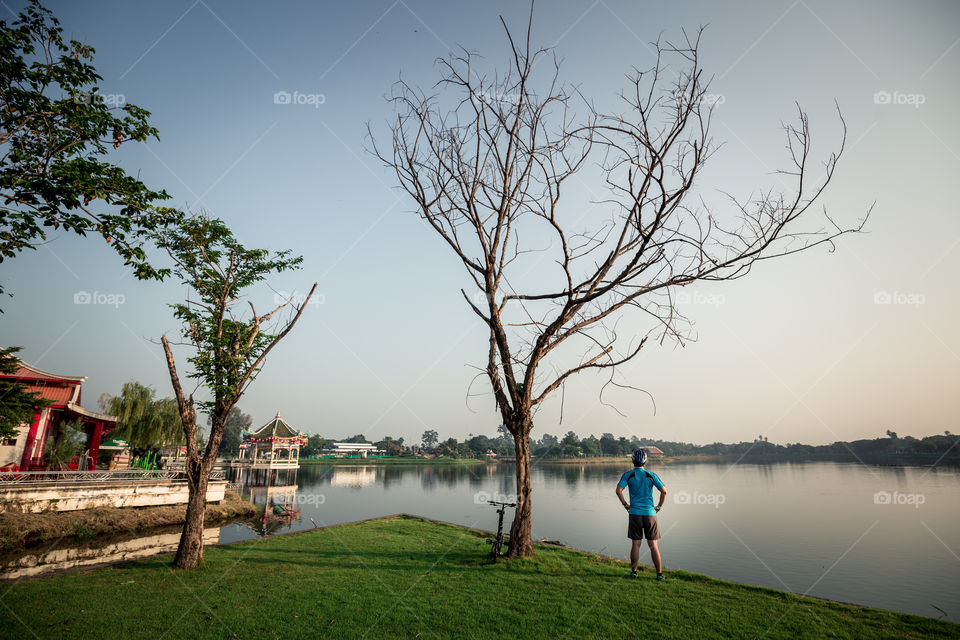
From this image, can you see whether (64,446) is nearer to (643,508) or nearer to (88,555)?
(88,555)

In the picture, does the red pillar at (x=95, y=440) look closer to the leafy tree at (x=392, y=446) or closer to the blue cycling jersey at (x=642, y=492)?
the blue cycling jersey at (x=642, y=492)

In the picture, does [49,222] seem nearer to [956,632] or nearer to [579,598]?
[579,598]

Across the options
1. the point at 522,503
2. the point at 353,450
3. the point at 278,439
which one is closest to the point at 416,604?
the point at 522,503

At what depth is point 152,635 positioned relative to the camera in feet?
15.3

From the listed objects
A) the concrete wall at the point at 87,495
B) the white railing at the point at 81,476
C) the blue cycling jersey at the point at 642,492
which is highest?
the blue cycling jersey at the point at 642,492

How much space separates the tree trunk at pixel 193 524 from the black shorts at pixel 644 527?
695 cm

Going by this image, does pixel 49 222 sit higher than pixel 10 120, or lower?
lower

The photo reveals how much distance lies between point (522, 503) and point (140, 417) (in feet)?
110

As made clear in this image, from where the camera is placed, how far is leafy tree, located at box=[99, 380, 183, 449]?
1169 inches

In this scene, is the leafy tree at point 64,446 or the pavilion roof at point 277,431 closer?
the leafy tree at point 64,446

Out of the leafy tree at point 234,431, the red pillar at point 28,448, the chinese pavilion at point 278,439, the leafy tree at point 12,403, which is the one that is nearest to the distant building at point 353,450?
the leafy tree at point 234,431

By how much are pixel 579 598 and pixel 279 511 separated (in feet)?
76.4

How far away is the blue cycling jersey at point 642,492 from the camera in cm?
627

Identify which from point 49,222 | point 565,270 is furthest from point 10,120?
point 565,270
